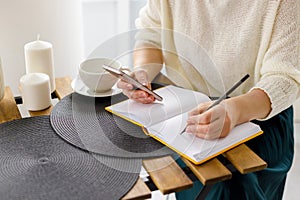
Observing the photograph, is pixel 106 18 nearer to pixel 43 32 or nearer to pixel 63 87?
pixel 43 32

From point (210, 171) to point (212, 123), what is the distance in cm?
11

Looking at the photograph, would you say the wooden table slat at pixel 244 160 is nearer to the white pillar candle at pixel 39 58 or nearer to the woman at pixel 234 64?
the woman at pixel 234 64

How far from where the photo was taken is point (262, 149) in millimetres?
1205

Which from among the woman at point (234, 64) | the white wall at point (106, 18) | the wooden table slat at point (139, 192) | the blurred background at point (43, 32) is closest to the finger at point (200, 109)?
the woman at point (234, 64)

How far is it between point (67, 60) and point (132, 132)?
2.62ft

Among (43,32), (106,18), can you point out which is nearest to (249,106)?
(43,32)

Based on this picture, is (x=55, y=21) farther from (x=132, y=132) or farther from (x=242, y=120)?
(x=242, y=120)

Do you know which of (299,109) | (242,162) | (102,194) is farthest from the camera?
(299,109)

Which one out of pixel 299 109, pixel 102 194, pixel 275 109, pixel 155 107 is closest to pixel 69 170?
pixel 102 194

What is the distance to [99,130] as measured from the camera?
1.11 metres

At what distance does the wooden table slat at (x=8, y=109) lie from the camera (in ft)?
3.98

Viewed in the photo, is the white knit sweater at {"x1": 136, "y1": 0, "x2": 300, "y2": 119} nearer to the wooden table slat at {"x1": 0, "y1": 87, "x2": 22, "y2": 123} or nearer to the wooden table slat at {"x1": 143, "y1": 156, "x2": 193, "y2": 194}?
the wooden table slat at {"x1": 143, "y1": 156, "x2": 193, "y2": 194}

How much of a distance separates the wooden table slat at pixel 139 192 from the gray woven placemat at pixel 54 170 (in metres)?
0.01

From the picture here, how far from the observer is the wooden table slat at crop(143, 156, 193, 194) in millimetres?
932
